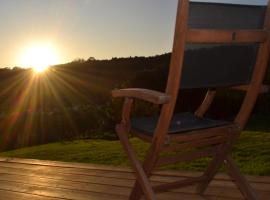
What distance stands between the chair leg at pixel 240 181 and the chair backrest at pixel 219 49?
26 cm

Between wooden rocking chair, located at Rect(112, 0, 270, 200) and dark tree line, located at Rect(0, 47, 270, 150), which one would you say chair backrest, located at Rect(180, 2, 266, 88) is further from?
dark tree line, located at Rect(0, 47, 270, 150)

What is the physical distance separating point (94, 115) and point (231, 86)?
761 centimetres

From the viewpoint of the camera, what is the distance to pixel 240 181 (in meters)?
2.51

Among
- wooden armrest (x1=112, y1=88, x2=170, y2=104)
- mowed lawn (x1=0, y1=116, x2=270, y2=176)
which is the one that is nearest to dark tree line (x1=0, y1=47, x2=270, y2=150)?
mowed lawn (x1=0, y1=116, x2=270, y2=176)

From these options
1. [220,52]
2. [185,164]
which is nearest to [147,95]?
[220,52]

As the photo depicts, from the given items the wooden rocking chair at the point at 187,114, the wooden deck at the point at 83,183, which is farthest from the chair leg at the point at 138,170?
the wooden deck at the point at 83,183

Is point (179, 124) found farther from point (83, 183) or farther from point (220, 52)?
point (83, 183)

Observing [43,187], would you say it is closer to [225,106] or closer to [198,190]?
[198,190]

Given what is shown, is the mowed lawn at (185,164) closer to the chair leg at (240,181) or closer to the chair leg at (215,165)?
the chair leg at (215,165)

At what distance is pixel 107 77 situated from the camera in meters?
11.4

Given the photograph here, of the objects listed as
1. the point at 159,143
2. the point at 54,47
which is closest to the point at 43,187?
the point at 159,143

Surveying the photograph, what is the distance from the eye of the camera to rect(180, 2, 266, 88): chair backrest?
2160 millimetres

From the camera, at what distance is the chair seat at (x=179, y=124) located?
2.26 metres

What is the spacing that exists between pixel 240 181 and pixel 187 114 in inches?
18.2
